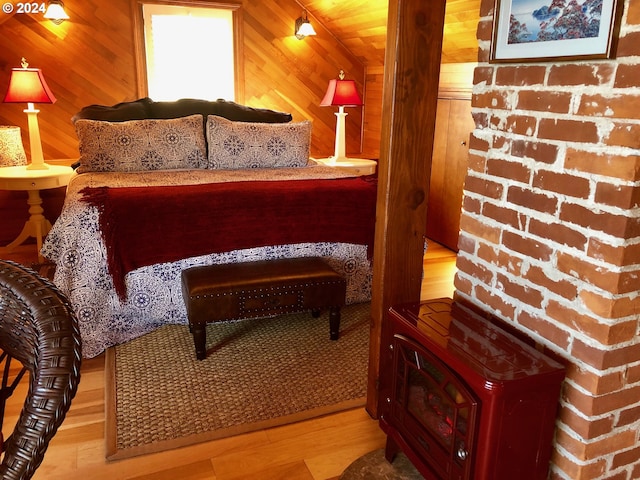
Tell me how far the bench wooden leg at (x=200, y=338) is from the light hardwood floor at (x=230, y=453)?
0.47m

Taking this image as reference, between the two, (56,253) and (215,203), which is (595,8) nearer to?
(215,203)

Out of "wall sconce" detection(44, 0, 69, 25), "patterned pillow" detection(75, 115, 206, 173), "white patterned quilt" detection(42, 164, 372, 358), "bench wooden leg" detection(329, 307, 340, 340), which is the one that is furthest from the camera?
"wall sconce" detection(44, 0, 69, 25)

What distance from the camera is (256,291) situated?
8.45 ft

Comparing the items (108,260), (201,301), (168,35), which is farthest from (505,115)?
(168,35)

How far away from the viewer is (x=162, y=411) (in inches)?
86.3

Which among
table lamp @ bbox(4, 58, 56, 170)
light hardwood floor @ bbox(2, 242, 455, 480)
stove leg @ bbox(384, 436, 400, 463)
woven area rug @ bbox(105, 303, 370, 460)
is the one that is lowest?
light hardwood floor @ bbox(2, 242, 455, 480)

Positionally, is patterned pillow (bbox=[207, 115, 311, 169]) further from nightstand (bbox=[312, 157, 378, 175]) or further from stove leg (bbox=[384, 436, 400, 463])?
stove leg (bbox=[384, 436, 400, 463])

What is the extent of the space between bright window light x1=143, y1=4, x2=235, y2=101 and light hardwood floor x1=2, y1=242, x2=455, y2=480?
3.31 metres

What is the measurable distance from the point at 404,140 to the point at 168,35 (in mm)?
3587

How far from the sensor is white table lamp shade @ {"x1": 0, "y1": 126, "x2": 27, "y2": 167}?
3.95m

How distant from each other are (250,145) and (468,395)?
9.61 ft

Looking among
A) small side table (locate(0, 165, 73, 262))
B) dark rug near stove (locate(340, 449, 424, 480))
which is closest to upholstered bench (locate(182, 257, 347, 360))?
dark rug near stove (locate(340, 449, 424, 480))

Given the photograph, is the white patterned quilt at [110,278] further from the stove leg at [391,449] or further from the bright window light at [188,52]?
the bright window light at [188,52]

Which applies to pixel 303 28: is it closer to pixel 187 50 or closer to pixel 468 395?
pixel 187 50
